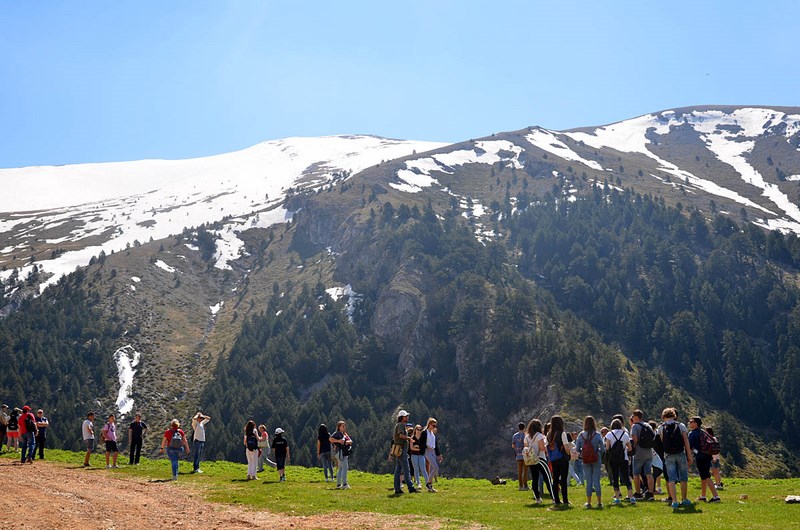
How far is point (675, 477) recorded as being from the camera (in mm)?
18375

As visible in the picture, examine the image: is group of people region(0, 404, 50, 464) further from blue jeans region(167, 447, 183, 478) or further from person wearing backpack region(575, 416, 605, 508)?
person wearing backpack region(575, 416, 605, 508)

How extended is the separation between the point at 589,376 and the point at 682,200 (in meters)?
93.4

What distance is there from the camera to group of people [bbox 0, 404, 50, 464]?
99.5 ft

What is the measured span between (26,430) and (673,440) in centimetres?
2767

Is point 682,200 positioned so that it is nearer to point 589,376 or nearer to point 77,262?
point 589,376

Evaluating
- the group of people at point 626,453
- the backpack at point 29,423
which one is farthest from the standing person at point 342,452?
the backpack at point 29,423

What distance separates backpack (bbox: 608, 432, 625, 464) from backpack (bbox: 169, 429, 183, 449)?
1732 cm

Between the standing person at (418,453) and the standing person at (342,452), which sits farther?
the standing person at (342,452)

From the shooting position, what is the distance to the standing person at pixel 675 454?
18.3 m

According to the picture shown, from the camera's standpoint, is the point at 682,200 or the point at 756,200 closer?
the point at 682,200

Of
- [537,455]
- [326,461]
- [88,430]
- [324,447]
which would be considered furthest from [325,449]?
[88,430]

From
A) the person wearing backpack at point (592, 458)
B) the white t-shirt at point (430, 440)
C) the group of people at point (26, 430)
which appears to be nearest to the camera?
the person wearing backpack at point (592, 458)

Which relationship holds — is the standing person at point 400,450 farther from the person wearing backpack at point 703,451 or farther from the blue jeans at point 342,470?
the person wearing backpack at point 703,451

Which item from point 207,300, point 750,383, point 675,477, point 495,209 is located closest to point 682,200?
point 495,209
